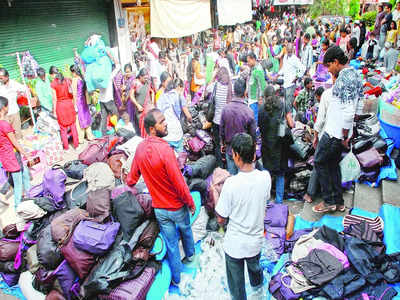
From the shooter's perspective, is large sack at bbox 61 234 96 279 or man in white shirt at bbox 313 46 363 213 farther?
man in white shirt at bbox 313 46 363 213

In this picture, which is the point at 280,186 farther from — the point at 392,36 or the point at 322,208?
→ the point at 392,36

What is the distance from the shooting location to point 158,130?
3154 mm

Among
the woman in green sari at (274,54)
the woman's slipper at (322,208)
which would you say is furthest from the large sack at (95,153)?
the woman in green sari at (274,54)

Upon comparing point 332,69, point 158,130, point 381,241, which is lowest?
point 381,241

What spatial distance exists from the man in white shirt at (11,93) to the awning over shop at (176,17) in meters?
5.17

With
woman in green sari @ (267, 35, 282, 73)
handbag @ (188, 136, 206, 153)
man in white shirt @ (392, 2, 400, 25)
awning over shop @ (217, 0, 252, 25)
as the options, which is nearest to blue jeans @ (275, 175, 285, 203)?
handbag @ (188, 136, 206, 153)

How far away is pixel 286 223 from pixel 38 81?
5943mm

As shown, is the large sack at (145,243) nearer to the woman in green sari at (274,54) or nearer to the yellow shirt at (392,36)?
the woman in green sari at (274,54)

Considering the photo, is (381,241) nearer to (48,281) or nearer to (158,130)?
(158,130)

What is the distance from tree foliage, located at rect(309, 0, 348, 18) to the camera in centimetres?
3064

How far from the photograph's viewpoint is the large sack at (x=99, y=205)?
137 inches

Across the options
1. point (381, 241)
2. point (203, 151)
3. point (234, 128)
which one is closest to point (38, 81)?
point (203, 151)

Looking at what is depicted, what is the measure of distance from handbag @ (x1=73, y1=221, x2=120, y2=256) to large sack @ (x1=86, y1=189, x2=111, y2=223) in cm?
16

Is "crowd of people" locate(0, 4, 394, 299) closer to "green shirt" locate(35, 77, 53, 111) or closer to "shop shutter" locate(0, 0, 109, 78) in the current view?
"green shirt" locate(35, 77, 53, 111)
